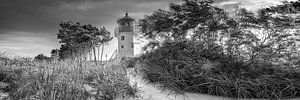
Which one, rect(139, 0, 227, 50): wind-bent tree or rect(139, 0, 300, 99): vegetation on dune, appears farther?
rect(139, 0, 227, 50): wind-bent tree

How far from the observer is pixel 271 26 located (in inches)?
249

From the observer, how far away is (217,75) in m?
4.81

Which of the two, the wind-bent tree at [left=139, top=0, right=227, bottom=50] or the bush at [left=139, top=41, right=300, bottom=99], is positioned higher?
the wind-bent tree at [left=139, top=0, right=227, bottom=50]

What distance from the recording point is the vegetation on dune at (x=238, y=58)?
4.62 m

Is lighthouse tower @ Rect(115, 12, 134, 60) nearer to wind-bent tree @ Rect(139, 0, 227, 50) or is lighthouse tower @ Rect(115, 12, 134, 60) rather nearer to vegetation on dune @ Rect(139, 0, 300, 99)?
wind-bent tree @ Rect(139, 0, 227, 50)

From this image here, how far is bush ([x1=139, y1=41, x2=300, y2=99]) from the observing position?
456 cm

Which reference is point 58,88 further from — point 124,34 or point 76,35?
point 76,35

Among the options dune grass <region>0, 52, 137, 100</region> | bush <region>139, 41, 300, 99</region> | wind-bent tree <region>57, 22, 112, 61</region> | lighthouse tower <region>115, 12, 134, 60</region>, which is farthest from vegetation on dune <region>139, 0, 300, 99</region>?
wind-bent tree <region>57, 22, 112, 61</region>

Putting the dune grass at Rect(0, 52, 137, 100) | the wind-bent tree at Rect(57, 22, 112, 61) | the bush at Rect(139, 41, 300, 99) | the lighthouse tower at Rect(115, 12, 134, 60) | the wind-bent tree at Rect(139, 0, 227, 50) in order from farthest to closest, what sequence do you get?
the wind-bent tree at Rect(57, 22, 112, 61) < the lighthouse tower at Rect(115, 12, 134, 60) < the wind-bent tree at Rect(139, 0, 227, 50) < the bush at Rect(139, 41, 300, 99) < the dune grass at Rect(0, 52, 137, 100)

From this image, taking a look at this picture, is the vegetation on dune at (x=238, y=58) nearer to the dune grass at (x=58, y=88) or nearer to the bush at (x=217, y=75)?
the bush at (x=217, y=75)

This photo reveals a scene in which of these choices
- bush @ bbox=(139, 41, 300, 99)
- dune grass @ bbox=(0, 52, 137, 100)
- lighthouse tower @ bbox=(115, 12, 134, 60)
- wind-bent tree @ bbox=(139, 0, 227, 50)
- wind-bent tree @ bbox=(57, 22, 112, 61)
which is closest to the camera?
dune grass @ bbox=(0, 52, 137, 100)

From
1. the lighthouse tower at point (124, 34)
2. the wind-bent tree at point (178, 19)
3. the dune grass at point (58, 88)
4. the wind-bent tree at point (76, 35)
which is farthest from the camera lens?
the wind-bent tree at point (76, 35)

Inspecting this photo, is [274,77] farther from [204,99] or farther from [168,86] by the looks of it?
[168,86]

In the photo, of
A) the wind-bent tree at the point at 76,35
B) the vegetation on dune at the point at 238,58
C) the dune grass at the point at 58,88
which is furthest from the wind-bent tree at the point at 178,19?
the wind-bent tree at the point at 76,35
